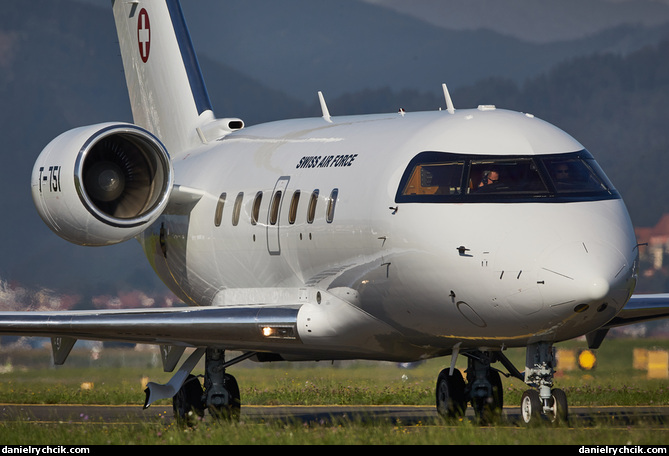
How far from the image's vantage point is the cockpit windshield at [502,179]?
14.6 metres

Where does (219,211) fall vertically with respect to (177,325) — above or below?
above

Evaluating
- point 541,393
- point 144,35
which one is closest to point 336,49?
point 144,35

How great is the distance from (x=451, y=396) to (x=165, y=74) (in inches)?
348

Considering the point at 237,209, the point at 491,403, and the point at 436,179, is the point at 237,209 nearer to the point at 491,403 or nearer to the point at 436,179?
the point at 491,403

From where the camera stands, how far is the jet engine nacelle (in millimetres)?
18375

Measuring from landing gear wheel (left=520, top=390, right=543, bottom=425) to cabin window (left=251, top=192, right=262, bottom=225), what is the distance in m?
5.75

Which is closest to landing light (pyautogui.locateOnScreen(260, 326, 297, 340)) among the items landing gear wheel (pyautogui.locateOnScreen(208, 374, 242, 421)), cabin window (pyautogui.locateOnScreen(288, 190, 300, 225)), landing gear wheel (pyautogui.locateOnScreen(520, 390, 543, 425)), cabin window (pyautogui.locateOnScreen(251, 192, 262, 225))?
cabin window (pyautogui.locateOnScreen(288, 190, 300, 225))

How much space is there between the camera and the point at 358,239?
16.1 metres

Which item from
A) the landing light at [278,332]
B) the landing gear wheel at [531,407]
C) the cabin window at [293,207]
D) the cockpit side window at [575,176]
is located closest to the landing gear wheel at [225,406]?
the landing light at [278,332]

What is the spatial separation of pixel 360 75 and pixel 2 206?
265 ft

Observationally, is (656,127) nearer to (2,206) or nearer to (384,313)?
(2,206)

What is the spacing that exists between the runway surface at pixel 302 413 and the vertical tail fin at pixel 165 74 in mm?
4724

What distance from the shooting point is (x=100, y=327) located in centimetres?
1762

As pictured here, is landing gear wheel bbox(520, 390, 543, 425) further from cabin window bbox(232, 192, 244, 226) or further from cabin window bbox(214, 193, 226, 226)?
cabin window bbox(214, 193, 226, 226)
